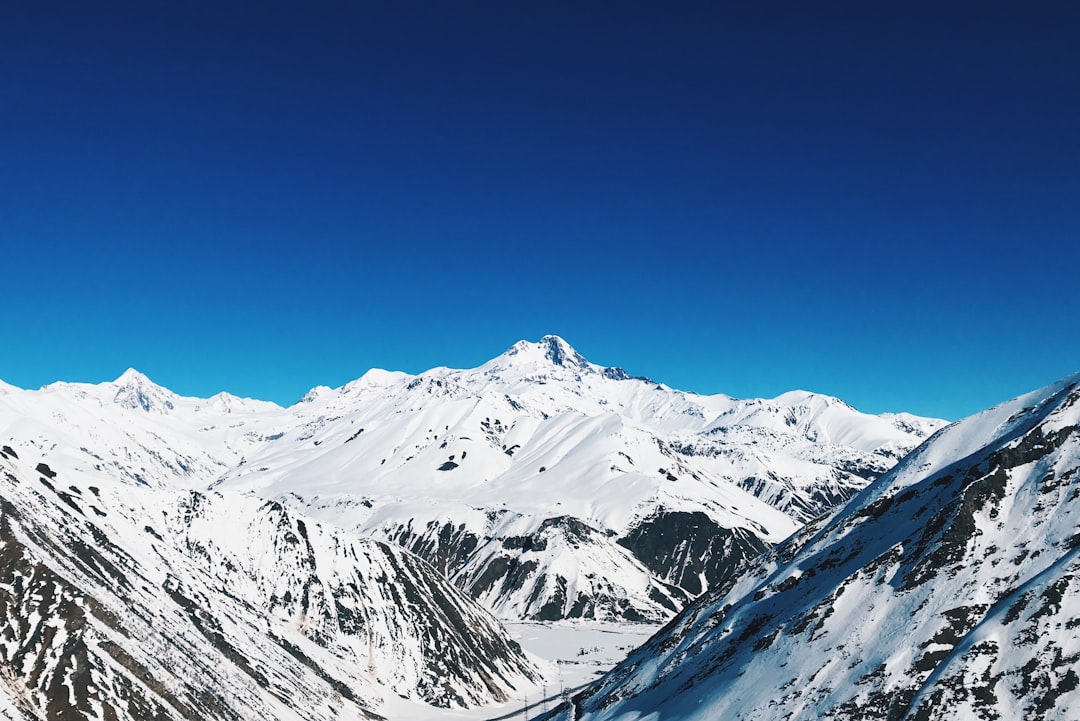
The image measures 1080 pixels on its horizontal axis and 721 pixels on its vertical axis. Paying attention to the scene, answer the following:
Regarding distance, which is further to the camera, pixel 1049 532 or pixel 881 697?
pixel 1049 532

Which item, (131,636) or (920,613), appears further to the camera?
(131,636)

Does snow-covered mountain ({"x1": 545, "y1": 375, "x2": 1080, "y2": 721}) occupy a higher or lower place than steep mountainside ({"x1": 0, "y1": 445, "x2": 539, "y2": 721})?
lower

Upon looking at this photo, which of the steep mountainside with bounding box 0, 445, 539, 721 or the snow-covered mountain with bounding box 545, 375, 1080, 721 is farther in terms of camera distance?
the steep mountainside with bounding box 0, 445, 539, 721

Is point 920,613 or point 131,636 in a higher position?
point 131,636

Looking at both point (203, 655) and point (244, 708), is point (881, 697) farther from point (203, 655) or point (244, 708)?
point (203, 655)

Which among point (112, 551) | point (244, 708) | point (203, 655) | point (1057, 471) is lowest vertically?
point (1057, 471)

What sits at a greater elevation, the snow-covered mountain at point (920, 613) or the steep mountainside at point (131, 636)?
the steep mountainside at point (131, 636)

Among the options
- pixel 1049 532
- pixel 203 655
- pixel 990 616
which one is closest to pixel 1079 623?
pixel 990 616

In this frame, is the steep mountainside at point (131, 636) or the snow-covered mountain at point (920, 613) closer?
the snow-covered mountain at point (920, 613)
